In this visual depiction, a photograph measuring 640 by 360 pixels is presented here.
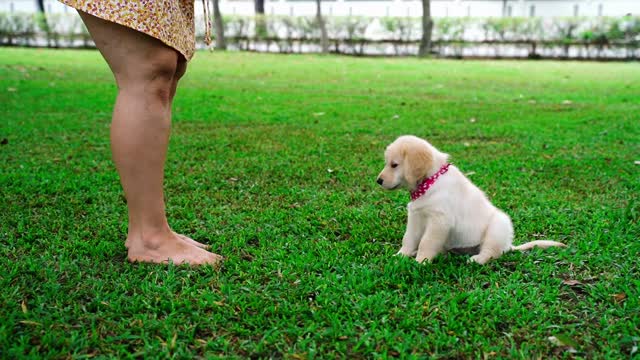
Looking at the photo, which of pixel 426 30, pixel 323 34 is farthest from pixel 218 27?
pixel 426 30

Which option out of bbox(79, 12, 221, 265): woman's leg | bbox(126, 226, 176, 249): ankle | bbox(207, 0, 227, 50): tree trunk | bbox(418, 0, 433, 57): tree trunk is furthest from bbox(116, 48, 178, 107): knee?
bbox(207, 0, 227, 50): tree trunk

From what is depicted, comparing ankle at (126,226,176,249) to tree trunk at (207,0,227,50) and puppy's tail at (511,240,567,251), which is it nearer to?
puppy's tail at (511,240,567,251)

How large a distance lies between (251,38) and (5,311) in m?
25.1

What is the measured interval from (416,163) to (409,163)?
0.04 m

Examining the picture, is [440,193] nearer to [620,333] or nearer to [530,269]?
[530,269]

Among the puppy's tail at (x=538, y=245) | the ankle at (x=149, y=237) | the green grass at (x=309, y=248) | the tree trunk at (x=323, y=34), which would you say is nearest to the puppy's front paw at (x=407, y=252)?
the green grass at (x=309, y=248)

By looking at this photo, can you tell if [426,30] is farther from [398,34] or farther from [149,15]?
[149,15]

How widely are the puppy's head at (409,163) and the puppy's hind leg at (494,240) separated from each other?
1.29 ft

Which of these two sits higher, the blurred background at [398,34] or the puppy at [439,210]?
the blurred background at [398,34]

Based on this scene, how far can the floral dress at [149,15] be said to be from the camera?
254cm

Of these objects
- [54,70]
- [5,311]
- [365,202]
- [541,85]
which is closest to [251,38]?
[54,70]

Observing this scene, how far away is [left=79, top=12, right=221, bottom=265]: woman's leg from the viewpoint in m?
2.67

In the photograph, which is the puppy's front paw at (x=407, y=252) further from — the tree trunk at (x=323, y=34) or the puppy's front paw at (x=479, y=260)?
the tree trunk at (x=323, y=34)

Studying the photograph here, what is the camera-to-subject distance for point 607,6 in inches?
1316
